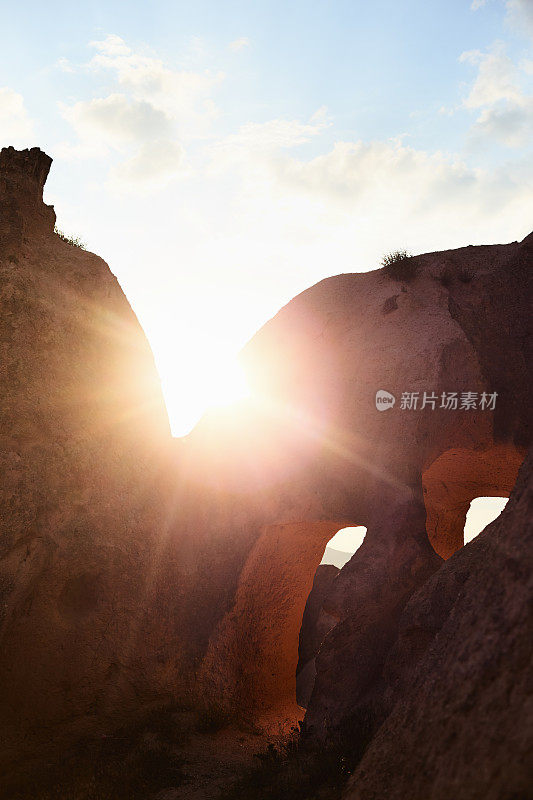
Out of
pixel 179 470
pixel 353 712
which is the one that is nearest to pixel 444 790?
pixel 353 712

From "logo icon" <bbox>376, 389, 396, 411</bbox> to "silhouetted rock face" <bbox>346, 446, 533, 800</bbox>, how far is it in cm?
626

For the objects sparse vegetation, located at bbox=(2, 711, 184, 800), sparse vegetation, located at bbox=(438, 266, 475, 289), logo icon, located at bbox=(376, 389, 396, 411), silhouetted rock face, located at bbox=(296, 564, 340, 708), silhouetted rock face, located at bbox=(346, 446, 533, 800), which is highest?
sparse vegetation, located at bbox=(438, 266, 475, 289)

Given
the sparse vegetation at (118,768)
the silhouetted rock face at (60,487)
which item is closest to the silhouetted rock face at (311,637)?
the silhouetted rock face at (60,487)

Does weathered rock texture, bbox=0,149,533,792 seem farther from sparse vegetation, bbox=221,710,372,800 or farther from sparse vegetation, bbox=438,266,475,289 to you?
sparse vegetation, bbox=221,710,372,800

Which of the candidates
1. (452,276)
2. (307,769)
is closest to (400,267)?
(452,276)

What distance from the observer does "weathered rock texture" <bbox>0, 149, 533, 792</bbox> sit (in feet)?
30.2

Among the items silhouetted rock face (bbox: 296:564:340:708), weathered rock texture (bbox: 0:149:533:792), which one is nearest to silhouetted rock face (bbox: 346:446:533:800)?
weathered rock texture (bbox: 0:149:533:792)

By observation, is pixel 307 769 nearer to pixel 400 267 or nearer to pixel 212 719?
pixel 212 719

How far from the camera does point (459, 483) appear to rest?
1412cm

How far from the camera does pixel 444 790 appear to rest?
3199mm

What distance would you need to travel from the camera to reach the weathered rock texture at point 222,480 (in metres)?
9.20

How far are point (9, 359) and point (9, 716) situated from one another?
21.0 ft

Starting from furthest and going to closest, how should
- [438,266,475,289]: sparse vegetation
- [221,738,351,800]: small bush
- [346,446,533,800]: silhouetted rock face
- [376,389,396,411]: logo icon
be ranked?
[438,266,475,289]: sparse vegetation, [376,389,396,411]: logo icon, [221,738,351,800]: small bush, [346,446,533,800]: silhouetted rock face

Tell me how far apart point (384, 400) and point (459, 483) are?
179 inches
